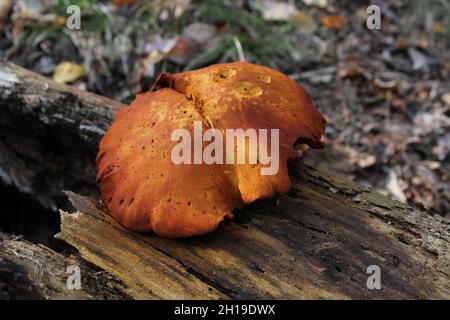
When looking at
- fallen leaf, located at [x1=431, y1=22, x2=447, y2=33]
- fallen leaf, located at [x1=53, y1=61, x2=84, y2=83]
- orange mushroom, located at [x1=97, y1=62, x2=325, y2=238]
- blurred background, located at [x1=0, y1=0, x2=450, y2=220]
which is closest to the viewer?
orange mushroom, located at [x1=97, y1=62, x2=325, y2=238]

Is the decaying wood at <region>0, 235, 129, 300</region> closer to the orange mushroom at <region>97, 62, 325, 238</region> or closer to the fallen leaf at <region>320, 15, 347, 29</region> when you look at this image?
the orange mushroom at <region>97, 62, 325, 238</region>

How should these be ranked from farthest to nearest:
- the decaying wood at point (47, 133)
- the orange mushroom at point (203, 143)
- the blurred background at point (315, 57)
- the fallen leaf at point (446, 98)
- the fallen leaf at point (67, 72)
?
the fallen leaf at point (446, 98) < the fallen leaf at point (67, 72) < the blurred background at point (315, 57) < the decaying wood at point (47, 133) < the orange mushroom at point (203, 143)

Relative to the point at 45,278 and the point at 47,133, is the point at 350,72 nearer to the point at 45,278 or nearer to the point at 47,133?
the point at 47,133

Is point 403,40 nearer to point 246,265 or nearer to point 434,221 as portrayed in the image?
point 434,221

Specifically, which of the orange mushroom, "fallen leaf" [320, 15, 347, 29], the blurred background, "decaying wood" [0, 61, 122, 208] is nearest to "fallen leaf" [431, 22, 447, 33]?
the blurred background

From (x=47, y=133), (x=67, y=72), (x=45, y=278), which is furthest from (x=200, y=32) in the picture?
(x=45, y=278)

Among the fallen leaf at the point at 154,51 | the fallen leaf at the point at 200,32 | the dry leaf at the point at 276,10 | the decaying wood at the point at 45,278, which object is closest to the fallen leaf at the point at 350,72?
the dry leaf at the point at 276,10

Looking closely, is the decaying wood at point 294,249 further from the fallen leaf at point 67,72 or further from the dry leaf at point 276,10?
the dry leaf at point 276,10
